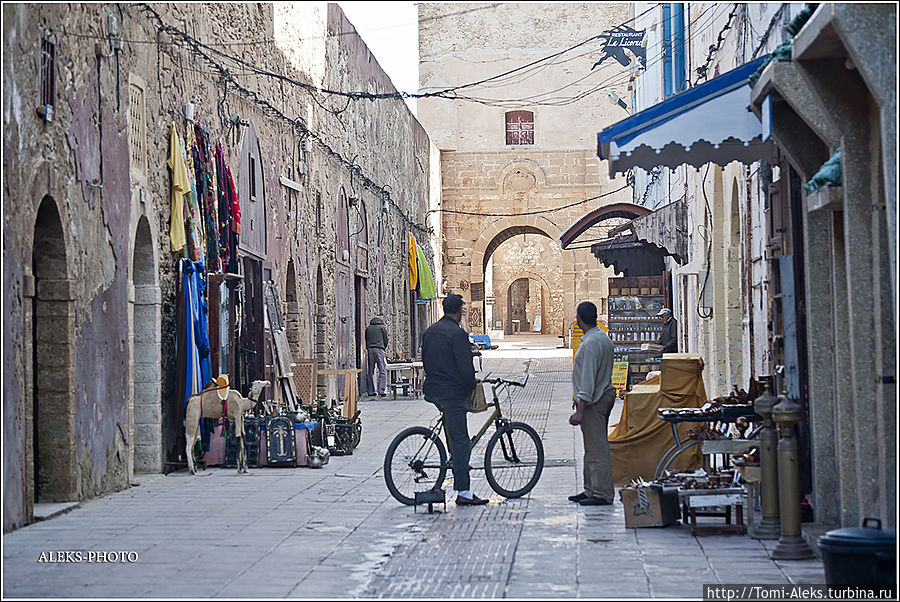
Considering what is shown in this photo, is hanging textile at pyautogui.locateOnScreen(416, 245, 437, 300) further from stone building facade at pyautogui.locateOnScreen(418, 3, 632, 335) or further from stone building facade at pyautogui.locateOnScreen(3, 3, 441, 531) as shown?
stone building facade at pyautogui.locateOnScreen(3, 3, 441, 531)

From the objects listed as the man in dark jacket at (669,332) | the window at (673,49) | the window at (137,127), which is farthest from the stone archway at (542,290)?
the window at (137,127)

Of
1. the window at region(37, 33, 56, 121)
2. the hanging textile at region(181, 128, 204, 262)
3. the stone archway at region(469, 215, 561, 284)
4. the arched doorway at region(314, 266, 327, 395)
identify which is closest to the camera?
the window at region(37, 33, 56, 121)

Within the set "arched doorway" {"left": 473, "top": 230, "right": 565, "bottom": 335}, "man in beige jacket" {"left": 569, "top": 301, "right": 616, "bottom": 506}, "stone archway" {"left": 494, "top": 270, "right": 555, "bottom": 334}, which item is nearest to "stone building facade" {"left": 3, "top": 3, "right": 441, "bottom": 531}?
"man in beige jacket" {"left": 569, "top": 301, "right": 616, "bottom": 506}

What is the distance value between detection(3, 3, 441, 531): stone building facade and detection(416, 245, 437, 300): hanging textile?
39.2 feet

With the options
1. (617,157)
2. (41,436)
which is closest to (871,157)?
(617,157)

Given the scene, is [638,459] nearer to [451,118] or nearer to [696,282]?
[696,282]

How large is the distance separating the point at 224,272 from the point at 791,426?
772 cm

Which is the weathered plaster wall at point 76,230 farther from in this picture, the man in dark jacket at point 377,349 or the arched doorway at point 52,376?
the man in dark jacket at point 377,349

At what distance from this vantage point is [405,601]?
217 inches

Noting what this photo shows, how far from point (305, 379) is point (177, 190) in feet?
14.3

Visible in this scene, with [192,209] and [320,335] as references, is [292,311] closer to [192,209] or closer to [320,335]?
[320,335]

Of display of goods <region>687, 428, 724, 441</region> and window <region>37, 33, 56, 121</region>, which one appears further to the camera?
window <region>37, 33, 56, 121</region>

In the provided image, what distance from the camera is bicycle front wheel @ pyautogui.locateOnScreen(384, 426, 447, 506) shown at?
893 cm

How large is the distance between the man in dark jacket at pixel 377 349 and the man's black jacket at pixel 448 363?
12846mm
